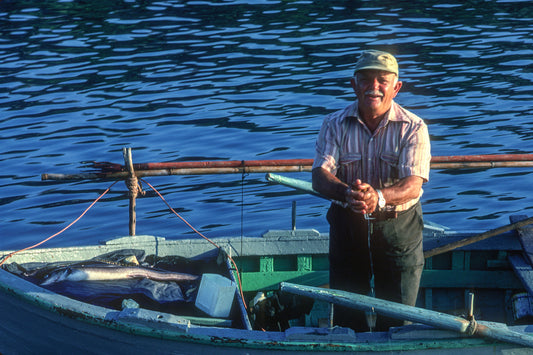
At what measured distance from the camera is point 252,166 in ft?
27.3

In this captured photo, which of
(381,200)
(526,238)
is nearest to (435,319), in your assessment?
(381,200)

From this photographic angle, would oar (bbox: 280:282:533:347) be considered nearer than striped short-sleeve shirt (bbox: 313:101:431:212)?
Yes

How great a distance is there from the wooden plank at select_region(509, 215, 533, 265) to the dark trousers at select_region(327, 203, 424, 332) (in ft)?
6.45

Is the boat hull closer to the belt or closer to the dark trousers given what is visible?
the dark trousers

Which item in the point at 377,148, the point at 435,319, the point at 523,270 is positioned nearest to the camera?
the point at 435,319

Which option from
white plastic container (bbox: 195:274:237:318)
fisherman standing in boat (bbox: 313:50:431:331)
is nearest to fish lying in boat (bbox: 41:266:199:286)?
white plastic container (bbox: 195:274:237:318)

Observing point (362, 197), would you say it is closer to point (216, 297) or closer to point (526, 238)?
point (216, 297)

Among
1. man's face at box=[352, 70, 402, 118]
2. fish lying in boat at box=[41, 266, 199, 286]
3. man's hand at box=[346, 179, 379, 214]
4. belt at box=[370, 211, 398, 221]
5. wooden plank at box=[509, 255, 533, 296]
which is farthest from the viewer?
fish lying in boat at box=[41, 266, 199, 286]

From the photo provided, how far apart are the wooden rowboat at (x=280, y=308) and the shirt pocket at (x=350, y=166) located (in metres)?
0.86

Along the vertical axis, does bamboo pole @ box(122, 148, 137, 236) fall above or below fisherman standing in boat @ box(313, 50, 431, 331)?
below

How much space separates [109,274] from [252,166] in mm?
1817

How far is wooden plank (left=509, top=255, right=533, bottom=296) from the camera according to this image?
732 cm

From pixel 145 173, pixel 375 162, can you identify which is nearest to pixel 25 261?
pixel 145 173

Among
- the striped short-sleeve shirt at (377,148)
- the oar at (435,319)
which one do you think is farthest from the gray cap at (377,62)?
the oar at (435,319)
